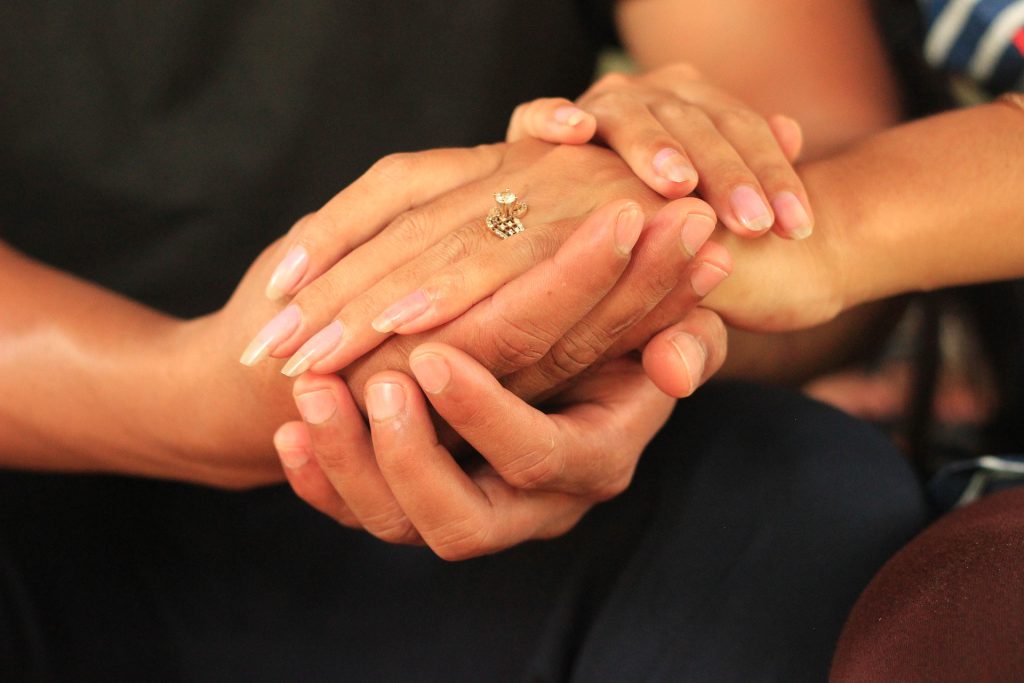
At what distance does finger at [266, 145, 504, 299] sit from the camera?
0.71m

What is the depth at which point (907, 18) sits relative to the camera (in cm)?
110

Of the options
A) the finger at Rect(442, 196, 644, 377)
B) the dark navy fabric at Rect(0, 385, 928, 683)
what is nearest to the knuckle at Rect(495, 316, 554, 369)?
the finger at Rect(442, 196, 644, 377)

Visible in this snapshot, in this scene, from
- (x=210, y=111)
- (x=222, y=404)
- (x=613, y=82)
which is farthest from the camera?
(x=210, y=111)

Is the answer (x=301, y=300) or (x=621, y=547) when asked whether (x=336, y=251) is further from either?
(x=621, y=547)

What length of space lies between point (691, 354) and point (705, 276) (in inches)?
2.5

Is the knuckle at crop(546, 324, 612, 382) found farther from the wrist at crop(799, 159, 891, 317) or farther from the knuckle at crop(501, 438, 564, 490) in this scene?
the wrist at crop(799, 159, 891, 317)

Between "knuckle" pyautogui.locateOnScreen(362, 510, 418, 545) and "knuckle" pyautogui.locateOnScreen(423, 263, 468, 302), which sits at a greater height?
"knuckle" pyautogui.locateOnScreen(423, 263, 468, 302)

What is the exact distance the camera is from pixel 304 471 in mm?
705

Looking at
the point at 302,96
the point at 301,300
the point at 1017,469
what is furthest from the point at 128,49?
the point at 1017,469

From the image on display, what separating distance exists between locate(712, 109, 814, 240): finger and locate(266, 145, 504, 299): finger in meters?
0.22

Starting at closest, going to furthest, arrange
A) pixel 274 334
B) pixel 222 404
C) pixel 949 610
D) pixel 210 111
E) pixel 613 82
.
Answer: pixel 949 610, pixel 274 334, pixel 222 404, pixel 613 82, pixel 210 111

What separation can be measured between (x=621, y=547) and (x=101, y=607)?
1.64ft

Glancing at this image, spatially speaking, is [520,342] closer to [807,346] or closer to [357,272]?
[357,272]

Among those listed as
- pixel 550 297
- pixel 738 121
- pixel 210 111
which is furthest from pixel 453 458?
pixel 210 111
